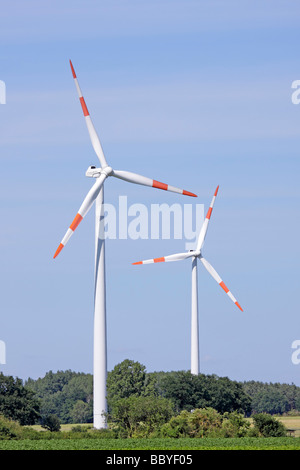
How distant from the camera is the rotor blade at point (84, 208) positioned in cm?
7793

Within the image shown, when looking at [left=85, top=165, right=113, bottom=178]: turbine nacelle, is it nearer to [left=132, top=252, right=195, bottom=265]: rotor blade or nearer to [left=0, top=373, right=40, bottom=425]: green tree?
[left=132, top=252, right=195, bottom=265]: rotor blade

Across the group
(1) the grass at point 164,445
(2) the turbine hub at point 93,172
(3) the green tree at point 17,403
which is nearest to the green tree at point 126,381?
(3) the green tree at point 17,403

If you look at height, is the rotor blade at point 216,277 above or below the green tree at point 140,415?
above

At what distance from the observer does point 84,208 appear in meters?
84.0

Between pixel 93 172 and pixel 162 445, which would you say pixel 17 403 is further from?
pixel 162 445

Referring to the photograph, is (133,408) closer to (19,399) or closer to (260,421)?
(260,421)

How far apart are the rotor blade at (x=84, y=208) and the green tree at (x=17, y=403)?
41832 mm

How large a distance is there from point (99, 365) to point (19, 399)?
3356cm

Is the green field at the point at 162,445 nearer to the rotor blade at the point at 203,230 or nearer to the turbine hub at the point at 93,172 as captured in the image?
the turbine hub at the point at 93,172

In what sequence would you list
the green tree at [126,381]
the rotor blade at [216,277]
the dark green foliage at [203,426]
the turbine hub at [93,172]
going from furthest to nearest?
the green tree at [126,381]
the rotor blade at [216,277]
the turbine hub at [93,172]
the dark green foliage at [203,426]

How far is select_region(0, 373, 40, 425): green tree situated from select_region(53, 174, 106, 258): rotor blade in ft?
137

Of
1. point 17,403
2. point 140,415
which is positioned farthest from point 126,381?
point 140,415

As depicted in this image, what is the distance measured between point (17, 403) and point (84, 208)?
45.0 meters
